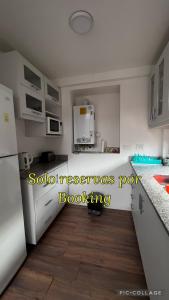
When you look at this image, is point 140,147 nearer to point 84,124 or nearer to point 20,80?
point 84,124

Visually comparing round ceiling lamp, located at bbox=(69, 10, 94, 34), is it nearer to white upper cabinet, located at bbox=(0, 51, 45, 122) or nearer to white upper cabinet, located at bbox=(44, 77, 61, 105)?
white upper cabinet, located at bbox=(0, 51, 45, 122)

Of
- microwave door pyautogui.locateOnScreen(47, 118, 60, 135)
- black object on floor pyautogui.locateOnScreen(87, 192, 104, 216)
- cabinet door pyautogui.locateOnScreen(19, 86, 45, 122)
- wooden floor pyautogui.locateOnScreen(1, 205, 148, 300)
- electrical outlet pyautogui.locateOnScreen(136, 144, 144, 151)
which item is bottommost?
wooden floor pyautogui.locateOnScreen(1, 205, 148, 300)

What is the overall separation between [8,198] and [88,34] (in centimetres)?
181

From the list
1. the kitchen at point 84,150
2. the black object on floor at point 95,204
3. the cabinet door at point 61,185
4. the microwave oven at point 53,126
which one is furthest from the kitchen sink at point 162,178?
the microwave oven at point 53,126

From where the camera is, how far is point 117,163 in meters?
2.32

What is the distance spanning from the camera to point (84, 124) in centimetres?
246

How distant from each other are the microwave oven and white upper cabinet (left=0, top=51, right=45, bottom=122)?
11.7 inches

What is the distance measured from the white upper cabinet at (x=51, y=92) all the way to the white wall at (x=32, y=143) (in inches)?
22.7

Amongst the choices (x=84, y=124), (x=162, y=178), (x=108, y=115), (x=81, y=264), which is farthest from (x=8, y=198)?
(x=108, y=115)

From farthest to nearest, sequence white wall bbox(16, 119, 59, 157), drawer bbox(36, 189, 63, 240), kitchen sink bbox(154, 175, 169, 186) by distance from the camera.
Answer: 1. white wall bbox(16, 119, 59, 157)
2. drawer bbox(36, 189, 63, 240)
3. kitchen sink bbox(154, 175, 169, 186)

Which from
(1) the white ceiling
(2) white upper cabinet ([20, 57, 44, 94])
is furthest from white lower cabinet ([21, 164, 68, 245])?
(1) the white ceiling

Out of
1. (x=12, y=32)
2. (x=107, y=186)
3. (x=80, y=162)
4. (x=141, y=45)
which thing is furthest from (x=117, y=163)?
(x=12, y=32)

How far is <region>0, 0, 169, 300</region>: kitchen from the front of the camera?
1.13 m
